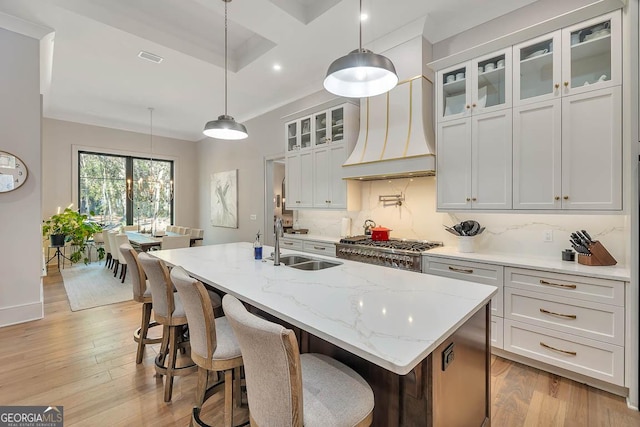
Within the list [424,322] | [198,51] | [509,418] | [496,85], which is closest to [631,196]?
[496,85]

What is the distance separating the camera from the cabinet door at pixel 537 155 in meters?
2.42

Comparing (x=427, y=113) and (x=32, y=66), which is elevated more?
(x=32, y=66)

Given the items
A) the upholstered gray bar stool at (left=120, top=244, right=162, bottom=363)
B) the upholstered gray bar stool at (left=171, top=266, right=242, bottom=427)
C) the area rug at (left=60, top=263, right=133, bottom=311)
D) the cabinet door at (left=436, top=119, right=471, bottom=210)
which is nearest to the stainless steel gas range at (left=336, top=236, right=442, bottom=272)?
the cabinet door at (left=436, top=119, right=471, bottom=210)

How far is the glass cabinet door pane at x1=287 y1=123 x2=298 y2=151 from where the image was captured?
15.8 feet

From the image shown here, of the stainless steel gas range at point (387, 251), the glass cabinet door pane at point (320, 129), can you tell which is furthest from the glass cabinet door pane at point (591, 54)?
the glass cabinet door pane at point (320, 129)

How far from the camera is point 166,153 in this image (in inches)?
304

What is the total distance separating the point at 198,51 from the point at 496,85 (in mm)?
3522

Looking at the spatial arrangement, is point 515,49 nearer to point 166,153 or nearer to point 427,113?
point 427,113

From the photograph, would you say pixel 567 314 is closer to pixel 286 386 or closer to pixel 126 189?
pixel 286 386

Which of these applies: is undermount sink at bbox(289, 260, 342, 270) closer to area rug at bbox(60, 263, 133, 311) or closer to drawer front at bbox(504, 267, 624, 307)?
drawer front at bbox(504, 267, 624, 307)

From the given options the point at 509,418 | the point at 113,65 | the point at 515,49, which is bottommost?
the point at 509,418

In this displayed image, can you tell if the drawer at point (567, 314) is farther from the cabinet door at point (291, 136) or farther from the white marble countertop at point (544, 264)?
the cabinet door at point (291, 136)

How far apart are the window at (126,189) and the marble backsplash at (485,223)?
5208mm

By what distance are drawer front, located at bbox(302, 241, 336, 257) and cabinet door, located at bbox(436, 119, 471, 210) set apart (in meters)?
1.48
